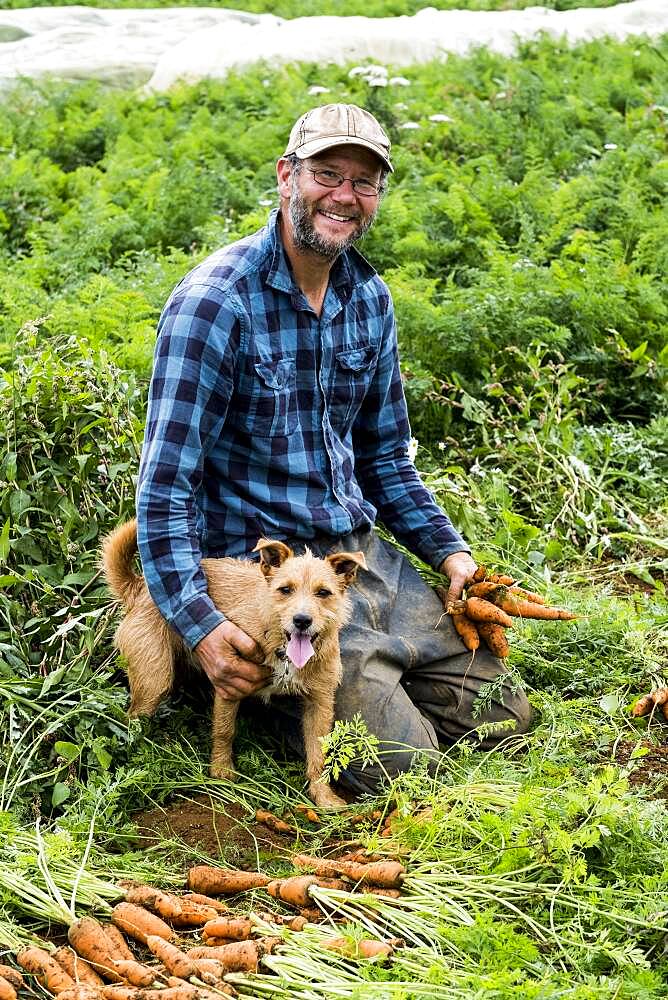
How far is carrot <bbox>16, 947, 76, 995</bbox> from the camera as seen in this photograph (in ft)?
11.6

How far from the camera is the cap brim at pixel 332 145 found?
16.3ft

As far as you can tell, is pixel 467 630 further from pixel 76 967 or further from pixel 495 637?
pixel 76 967

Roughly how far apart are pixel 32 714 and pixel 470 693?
6.38ft

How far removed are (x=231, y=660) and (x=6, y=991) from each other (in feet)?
5.52

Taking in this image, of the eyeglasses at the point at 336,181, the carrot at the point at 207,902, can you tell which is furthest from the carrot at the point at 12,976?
the eyeglasses at the point at 336,181

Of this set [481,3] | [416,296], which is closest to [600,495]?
[416,296]

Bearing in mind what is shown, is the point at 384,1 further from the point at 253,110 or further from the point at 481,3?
the point at 253,110

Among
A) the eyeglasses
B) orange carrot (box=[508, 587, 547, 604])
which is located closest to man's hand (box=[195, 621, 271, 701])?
orange carrot (box=[508, 587, 547, 604])

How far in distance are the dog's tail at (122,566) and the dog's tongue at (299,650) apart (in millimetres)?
829

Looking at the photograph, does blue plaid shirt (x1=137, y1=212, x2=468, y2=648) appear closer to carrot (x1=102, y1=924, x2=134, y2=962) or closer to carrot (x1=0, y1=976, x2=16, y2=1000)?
carrot (x1=102, y1=924, x2=134, y2=962)

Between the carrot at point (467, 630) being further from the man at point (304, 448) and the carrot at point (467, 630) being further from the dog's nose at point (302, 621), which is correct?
the dog's nose at point (302, 621)

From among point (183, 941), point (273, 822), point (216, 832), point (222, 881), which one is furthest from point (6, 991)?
point (273, 822)

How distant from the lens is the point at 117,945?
12.4 ft

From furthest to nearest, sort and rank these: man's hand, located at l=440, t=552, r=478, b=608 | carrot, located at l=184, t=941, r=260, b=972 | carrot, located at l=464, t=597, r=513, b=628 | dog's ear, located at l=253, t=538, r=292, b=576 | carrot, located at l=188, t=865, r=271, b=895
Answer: man's hand, located at l=440, t=552, r=478, b=608 < carrot, located at l=464, t=597, r=513, b=628 < dog's ear, located at l=253, t=538, r=292, b=576 < carrot, located at l=188, t=865, r=271, b=895 < carrot, located at l=184, t=941, r=260, b=972
